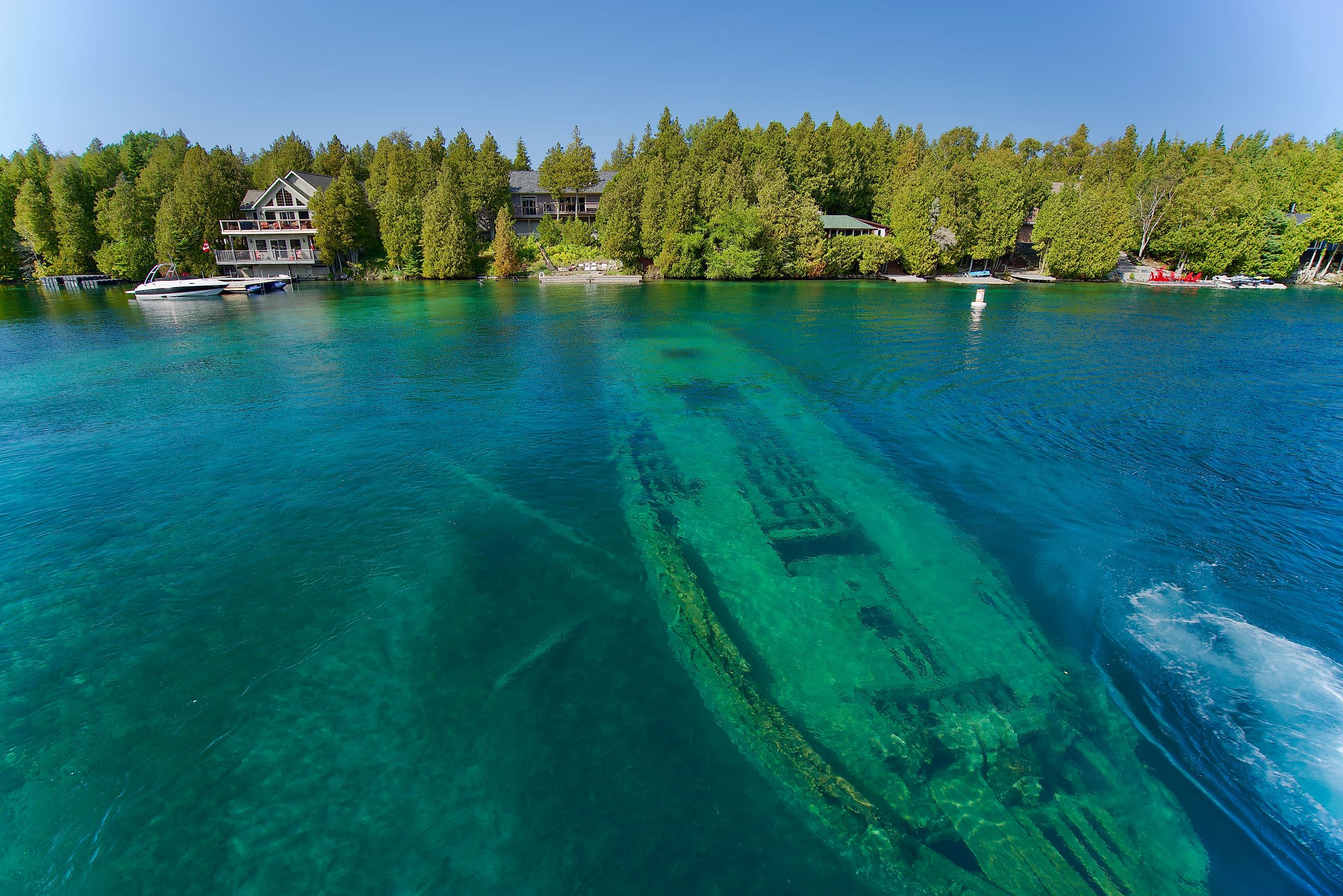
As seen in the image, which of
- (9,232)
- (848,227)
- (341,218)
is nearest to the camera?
(9,232)

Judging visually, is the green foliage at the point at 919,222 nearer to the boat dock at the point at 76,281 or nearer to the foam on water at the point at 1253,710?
the foam on water at the point at 1253,710

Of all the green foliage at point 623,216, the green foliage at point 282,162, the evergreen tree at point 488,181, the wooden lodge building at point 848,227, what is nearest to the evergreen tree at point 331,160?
the green foliage at point 282,162

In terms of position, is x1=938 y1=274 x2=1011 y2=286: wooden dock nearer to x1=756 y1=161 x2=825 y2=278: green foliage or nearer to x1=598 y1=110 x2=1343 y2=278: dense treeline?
x1=598 y1=110 x2=1343 y2=278: dense treeline

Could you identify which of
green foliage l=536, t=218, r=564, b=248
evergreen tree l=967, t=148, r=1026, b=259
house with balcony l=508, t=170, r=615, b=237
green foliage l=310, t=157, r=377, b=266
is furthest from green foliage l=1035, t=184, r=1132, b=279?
green foliage l=310, t=157, r=377, b=266

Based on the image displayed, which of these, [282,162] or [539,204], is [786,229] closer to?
[539,204]

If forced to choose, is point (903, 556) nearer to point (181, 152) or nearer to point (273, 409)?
point (273, 409)

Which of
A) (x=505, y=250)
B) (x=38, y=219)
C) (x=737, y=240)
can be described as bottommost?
(x=505, y=250)

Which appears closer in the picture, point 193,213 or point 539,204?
point 193,213

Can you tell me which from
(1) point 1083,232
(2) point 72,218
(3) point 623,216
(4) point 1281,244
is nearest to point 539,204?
(3) point 623,216
